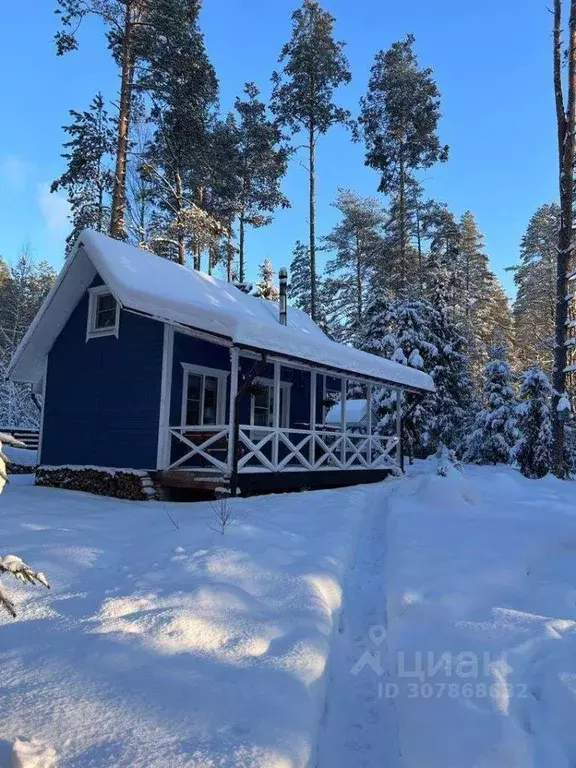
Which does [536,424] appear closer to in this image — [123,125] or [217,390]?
[217,390]

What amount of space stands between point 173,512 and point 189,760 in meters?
6.18

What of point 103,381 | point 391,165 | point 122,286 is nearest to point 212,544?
point 122,286

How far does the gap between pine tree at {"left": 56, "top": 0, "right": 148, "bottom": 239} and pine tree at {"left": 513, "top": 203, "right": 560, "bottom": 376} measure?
27.5m

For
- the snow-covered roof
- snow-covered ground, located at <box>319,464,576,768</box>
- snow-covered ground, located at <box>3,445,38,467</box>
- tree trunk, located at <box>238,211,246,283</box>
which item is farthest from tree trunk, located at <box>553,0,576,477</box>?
tree trunk, located at <box>238,211,246,283</box>

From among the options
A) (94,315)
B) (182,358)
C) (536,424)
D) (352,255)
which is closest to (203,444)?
(182,358)

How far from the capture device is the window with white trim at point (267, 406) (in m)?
13.5

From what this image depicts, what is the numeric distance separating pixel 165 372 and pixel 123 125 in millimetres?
10181

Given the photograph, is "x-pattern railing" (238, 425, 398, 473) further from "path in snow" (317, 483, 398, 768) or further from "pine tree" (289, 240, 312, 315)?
"pine tree" (289, 240, 312, 315)

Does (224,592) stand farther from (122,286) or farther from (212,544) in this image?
(122,286)

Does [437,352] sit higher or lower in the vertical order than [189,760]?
higher

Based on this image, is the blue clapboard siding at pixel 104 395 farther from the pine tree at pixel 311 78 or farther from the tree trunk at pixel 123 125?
the pine tree at pixel 311 78

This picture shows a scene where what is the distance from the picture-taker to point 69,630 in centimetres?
353

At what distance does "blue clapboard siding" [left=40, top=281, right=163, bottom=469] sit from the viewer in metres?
10.9

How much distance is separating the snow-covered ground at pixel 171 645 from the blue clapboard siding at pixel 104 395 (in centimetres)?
459
